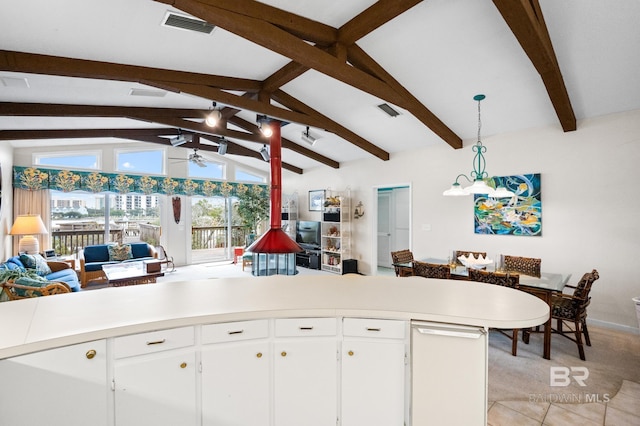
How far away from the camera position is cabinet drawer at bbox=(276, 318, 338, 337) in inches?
64.1

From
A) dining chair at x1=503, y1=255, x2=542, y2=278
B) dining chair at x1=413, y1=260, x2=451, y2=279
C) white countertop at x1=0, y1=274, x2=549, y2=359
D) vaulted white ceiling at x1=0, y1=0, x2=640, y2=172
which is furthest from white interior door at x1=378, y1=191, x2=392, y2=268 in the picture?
white countertop at x1=0, y1=274, x2=549, y2=359

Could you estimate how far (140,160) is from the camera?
7391 mm

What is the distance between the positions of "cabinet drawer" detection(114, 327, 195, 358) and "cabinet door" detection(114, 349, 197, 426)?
29 millimetres

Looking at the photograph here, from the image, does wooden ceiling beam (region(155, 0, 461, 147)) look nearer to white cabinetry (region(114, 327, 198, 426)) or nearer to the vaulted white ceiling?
the vaulted white ceiling

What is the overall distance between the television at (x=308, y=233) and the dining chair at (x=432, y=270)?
4288 mm

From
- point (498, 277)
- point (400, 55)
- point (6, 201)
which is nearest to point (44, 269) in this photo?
point (6, 201)

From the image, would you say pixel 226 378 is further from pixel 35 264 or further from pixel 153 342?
pixel 35 264

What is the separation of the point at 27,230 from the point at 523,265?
7738mm

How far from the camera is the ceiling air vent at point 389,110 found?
4539mm

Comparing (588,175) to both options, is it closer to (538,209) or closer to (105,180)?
(538,209)

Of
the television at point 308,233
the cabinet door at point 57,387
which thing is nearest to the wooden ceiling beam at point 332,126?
the television at point 308,233

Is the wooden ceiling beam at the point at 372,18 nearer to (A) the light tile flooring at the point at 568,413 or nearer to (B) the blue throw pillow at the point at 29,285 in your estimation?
(A) the light tile flooring at the point at 568,413

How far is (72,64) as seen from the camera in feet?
9.25

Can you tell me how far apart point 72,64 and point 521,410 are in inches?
186
